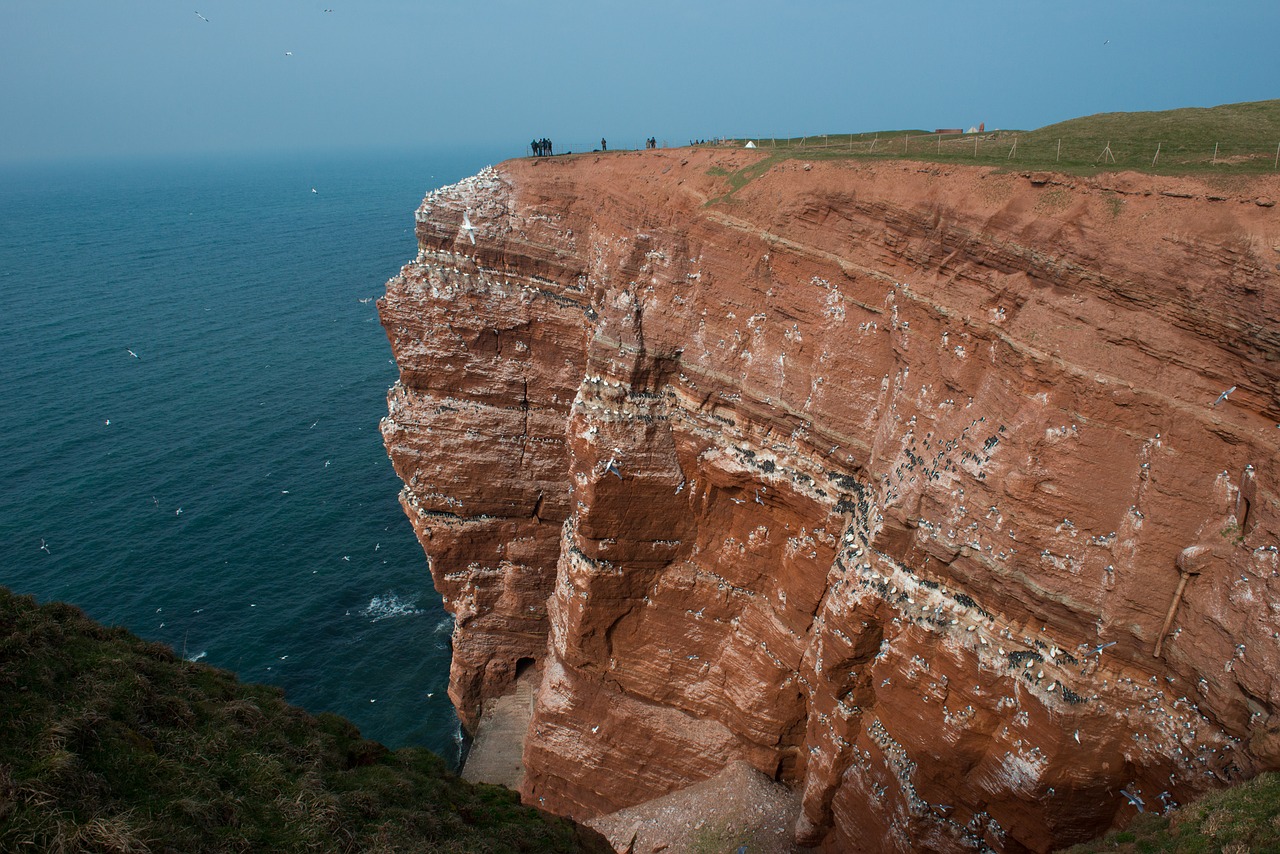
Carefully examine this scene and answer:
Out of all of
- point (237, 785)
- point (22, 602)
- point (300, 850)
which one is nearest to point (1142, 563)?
point (300, 850)

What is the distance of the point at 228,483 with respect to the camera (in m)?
51.4

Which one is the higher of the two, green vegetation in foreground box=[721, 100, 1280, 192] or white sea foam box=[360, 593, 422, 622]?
green vegetation in foreground box=[721, 100, 1280, 192]

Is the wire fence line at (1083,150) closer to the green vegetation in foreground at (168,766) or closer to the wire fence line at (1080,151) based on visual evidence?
the wire fence line at (1080,151)

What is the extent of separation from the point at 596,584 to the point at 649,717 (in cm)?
561

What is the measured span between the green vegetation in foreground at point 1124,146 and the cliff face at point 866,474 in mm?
2147

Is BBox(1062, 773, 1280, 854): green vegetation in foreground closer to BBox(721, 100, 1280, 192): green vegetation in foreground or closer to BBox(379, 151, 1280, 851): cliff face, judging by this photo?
BBox(379, 151, 1280, 851): cliff face

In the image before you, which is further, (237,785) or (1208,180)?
(1208,180)

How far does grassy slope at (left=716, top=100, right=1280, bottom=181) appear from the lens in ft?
59.6

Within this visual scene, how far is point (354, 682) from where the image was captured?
37.8 metres

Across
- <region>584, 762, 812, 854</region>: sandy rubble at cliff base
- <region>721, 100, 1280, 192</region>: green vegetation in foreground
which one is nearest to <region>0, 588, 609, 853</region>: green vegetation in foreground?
<region>584, 762, 812, 854</region>: sandy rubble at cliff base

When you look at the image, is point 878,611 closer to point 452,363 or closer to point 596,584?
point 596,584

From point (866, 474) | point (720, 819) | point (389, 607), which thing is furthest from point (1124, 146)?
point (389, 607)

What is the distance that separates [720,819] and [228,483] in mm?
41563

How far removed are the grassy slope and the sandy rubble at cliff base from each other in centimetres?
2042
